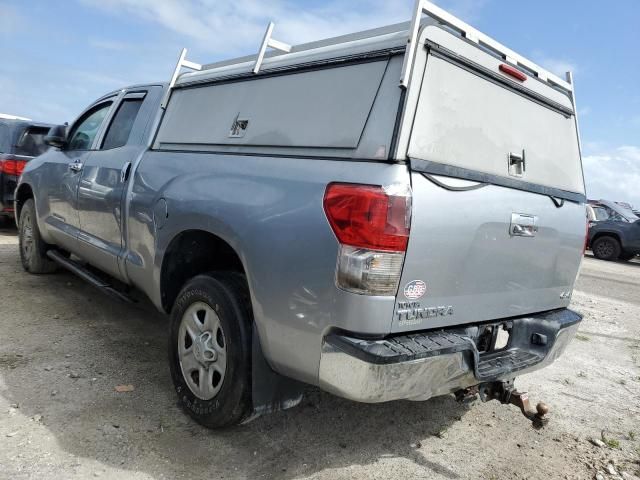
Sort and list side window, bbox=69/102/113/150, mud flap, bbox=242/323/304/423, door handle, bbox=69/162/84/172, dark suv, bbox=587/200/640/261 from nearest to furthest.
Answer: mud flap, bbox=242/323/304/423 → door handle, bbox=69/162/84/172 → side window, bbox=69/102/113/150 → dark suv, bbox=587/200/640/261

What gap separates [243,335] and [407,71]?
143cm

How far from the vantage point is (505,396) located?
9.21ft

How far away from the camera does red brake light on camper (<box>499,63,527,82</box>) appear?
9.07ft

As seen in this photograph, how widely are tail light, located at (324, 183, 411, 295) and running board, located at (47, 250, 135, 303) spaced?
7.94ft

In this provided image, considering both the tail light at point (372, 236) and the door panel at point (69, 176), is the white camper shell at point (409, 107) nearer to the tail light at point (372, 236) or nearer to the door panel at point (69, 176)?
the tail light at point (372, 236)

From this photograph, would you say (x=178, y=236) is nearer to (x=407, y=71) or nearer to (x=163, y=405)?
(x=163, y=405)

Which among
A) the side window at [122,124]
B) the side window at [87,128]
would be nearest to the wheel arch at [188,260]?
the side window at [122,124]

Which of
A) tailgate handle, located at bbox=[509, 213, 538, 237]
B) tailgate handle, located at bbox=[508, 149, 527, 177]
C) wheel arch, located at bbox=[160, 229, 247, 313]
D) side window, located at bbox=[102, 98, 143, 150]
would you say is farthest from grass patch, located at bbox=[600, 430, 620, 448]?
side window, located at bbox=[102, 98, 143, 150]

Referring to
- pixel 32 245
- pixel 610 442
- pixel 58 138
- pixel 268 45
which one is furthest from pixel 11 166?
pixel 610 442

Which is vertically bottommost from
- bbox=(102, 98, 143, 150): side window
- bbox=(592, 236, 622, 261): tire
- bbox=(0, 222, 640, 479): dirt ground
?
bbox=(0, 222, 640, 479): dirt ground

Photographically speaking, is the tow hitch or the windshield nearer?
the tow hitch

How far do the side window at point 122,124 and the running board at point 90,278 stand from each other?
1052mm

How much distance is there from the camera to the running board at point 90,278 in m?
4.01

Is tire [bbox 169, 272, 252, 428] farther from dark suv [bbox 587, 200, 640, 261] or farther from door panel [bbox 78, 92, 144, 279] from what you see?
dark suv [bbox 587, 200, 640, 261]
